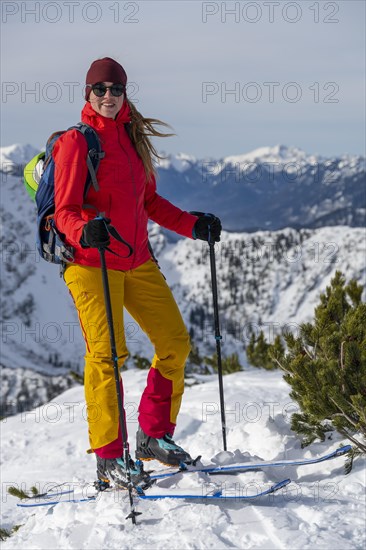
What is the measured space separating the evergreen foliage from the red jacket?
1828mm

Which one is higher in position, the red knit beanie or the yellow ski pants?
the red knit beanie

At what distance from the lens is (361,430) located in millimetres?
5445

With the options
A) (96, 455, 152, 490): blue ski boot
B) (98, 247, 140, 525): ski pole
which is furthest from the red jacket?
(96, 455, 152, 490): blue ski boot

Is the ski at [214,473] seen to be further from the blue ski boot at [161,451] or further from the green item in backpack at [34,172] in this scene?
the green item in backpack at [34,172]

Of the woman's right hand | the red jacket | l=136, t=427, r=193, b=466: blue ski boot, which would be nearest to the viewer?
the woman's right hand

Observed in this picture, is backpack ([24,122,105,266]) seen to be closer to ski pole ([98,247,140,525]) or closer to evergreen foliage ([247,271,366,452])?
ski pole ([98,247,140,525])

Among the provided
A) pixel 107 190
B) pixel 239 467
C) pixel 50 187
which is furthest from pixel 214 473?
pixel 50 187

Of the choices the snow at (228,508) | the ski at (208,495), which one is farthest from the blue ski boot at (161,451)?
the ski at (208,495)

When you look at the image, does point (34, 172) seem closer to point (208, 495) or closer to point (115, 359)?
point (115, 359)

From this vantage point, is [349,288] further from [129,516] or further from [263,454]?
[129,516]

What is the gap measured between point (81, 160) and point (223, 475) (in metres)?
3.02

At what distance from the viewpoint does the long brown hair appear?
5.36m

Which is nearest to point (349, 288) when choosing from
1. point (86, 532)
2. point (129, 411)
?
point (129, 411)

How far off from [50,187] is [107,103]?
0.87m
